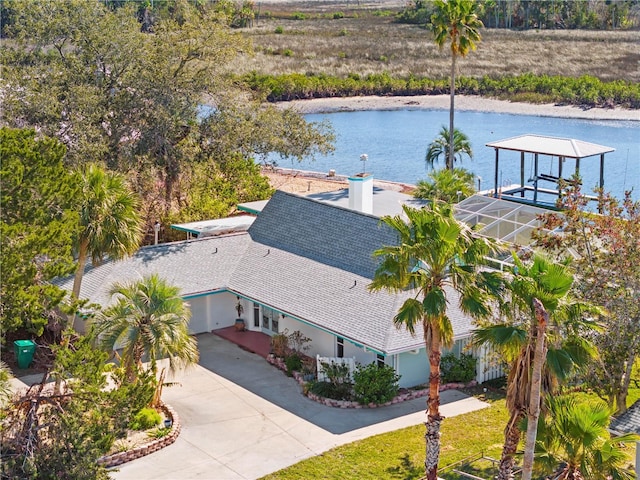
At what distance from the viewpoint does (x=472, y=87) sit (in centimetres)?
10312

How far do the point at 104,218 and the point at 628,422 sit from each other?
539 inches

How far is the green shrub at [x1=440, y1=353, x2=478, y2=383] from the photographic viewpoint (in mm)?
28531

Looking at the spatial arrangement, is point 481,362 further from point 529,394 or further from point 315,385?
point 529,394

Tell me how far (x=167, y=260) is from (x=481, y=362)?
11495 millimetres

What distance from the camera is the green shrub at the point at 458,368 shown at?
28.5m

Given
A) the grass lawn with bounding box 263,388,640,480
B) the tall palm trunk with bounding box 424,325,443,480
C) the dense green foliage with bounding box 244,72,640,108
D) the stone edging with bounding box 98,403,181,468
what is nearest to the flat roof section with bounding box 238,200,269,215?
the stone edging with bounding box 98,403,181,468

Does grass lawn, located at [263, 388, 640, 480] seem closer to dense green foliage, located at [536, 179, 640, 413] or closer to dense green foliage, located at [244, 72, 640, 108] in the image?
dense green foliage, located at [536, 179, 640, 413]

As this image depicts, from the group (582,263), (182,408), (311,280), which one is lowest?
(182,408)

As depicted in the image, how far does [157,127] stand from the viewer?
1590 inches

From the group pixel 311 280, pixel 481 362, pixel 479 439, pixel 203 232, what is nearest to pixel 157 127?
pixel 203 232

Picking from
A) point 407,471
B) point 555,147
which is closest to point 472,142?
point 555,147

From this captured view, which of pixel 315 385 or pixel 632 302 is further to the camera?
pixel 315 385

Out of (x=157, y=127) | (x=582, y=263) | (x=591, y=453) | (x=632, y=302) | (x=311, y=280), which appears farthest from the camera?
(x=157, y=127)

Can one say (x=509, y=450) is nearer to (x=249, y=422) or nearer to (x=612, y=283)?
(x=612, y=283)
